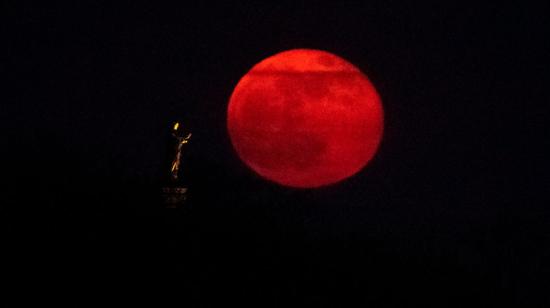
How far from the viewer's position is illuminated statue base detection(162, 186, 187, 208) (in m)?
12.3

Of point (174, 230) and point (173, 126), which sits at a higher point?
point (173, 126)

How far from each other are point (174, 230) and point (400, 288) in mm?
10505

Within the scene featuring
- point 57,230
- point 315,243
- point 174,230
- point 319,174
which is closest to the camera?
point 174,230

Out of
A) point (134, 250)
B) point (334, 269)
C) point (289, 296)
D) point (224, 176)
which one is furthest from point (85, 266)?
point (224, 176)

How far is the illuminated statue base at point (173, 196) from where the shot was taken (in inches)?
484

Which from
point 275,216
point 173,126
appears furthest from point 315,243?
point 173,126

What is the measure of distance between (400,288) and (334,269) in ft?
6.13

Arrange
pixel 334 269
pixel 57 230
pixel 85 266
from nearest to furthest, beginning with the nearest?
1. pixel 85 266
2. pixel 57 230
3. pixel 334 269

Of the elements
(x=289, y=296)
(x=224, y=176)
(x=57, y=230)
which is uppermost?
(x=224, y=176)

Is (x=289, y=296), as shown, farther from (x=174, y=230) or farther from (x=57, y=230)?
(x=174, y=230)

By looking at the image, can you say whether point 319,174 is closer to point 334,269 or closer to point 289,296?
point 334,269

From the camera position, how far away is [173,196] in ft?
40.5

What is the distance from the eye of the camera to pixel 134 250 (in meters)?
17.1

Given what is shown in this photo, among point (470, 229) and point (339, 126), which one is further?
point (470, 229)
